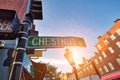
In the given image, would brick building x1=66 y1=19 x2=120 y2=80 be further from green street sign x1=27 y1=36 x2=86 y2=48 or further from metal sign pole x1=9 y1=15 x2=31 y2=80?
metal sign pole x1=9 y1=15 x2=31 y2=80

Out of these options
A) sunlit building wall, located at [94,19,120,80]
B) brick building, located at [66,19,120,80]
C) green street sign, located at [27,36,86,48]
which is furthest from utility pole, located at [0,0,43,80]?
sunlit building wall, located at [94,19,120,80]

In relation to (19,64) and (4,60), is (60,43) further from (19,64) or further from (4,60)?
(4,60)

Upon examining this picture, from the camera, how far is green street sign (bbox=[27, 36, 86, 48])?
311 cm

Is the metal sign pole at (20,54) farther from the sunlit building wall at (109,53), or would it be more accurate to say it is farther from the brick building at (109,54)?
the sunlit building wall at (109,53)

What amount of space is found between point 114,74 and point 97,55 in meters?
9.56

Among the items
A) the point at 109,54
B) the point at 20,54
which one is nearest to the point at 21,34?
the point at 20,54

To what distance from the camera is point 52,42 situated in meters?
3.23

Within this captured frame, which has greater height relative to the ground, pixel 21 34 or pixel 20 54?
pixel 21 34

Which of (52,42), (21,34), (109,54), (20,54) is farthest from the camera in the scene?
(109,54)

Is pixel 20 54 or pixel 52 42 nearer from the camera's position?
pixel 20 54

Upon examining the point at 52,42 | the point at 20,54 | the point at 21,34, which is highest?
the point at 21,34

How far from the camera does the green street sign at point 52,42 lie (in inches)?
123

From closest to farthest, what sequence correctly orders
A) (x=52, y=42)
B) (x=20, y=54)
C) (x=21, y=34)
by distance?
(x=20, y=54)
(x=21, y=34)
(x=52, y=42)

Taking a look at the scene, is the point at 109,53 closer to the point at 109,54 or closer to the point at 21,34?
the point at 109,54
